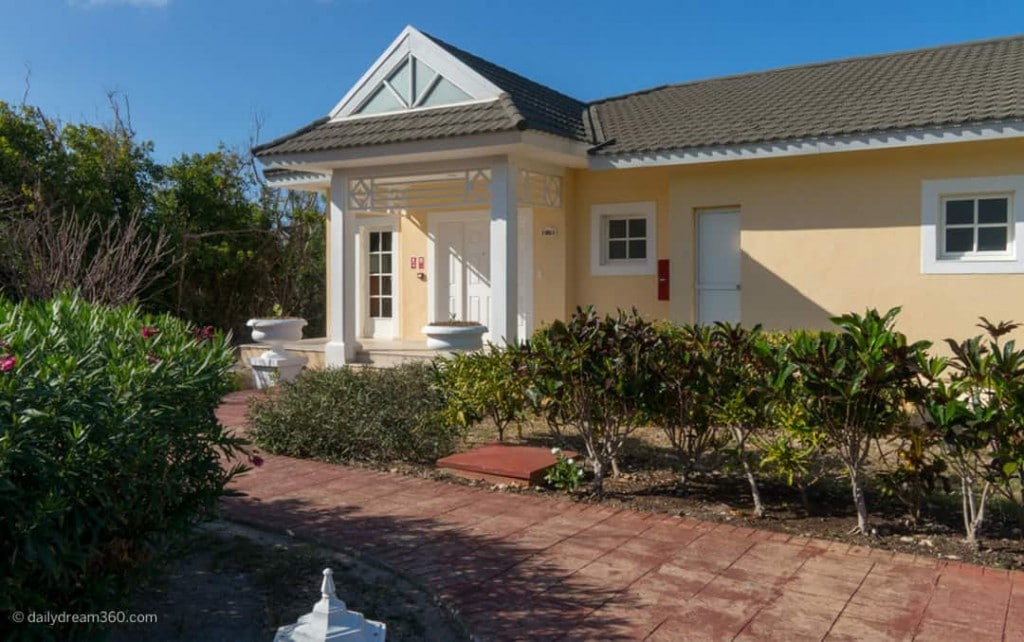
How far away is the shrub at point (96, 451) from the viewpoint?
302 centimetres

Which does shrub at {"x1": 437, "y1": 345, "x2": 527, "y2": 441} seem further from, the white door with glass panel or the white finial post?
the white door with glass panel

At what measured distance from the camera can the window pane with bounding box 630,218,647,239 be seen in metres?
12.5

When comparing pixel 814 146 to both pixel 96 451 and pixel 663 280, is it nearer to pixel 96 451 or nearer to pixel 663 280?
pixel 663 280

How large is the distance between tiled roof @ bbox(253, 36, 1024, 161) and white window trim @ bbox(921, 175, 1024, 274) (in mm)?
861

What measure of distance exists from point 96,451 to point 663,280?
9558mm

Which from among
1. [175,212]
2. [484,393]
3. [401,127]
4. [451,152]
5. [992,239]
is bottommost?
[484,393]

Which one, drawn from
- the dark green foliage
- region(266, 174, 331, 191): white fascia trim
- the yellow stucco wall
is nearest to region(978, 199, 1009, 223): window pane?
the yellow stucco wall

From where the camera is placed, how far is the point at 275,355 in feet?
43.0

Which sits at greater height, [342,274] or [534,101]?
[534,101]

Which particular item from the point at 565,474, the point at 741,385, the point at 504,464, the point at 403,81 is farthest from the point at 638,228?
the point at 741,385

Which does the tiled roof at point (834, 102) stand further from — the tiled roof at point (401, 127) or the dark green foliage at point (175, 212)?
the dark green foliage at point (175, 212)

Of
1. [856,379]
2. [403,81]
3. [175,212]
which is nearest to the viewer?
[856,379]

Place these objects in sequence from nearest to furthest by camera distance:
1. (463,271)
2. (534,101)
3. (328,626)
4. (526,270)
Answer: (328,626)
(534,101)
(526,270)
(463,271)

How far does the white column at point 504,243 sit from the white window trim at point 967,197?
4925mm
